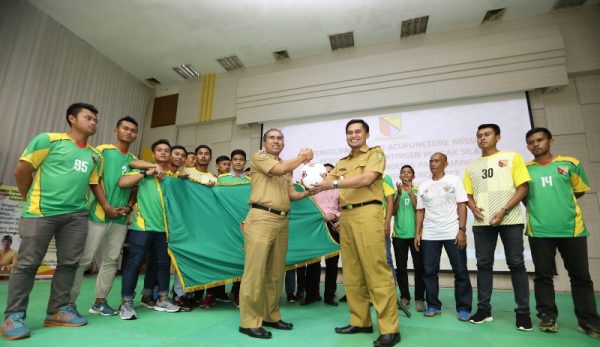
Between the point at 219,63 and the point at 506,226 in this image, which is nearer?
the point at 506,226

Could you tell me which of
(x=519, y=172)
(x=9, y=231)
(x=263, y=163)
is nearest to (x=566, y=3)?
(x=519, y=172)

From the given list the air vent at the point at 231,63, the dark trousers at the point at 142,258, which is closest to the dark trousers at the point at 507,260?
the dark trousers at the point at 142,258

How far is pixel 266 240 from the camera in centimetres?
222

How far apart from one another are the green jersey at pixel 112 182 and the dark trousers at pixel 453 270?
2.88 metres

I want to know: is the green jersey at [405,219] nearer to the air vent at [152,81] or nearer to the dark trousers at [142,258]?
the dark trousers at [142,258]

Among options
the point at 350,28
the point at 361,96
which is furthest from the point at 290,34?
the point at 361,96

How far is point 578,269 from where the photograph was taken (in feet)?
7.67

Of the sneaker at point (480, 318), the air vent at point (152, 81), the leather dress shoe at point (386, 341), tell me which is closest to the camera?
the leather dress shoe at point (386, 341)

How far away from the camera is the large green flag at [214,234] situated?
284 cm

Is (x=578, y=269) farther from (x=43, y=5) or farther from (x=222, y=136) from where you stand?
(x=43, y=5)

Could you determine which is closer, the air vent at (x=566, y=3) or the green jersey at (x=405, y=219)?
the green jersey at (x=405, y=219)

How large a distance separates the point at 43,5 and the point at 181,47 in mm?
2163

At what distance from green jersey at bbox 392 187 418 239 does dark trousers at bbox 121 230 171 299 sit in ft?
7.73

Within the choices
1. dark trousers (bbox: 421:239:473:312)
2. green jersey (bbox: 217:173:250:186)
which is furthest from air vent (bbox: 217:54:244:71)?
dark trousers (bbox: 421:239:473:312)
